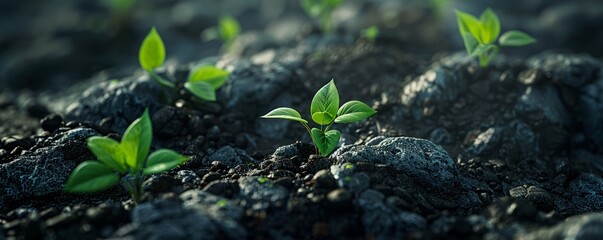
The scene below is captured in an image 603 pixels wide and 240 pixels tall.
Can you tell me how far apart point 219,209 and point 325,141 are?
1081mm

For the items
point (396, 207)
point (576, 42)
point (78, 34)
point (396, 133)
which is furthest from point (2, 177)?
point (576, 42)

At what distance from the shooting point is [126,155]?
12.3ft

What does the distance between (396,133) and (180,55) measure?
18.9 feet

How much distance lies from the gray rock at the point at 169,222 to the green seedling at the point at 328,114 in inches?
42.5

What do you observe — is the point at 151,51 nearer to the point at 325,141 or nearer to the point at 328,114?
the point at 328,114

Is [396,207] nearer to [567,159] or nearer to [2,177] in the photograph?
[567,159]

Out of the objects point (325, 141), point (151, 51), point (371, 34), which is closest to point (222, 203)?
point (325, 141)

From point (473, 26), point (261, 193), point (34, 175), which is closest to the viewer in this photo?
point (261, 193)

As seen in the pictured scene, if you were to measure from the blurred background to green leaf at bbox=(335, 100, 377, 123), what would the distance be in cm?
320

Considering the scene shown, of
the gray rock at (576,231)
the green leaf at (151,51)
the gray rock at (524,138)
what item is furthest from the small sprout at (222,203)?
the gray rock at (524,138)

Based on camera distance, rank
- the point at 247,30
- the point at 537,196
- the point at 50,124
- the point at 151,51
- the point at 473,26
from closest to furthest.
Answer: the point at 537,196
the point at 151,51
the point at 50,124
the point at 473,26
the point at 247,30

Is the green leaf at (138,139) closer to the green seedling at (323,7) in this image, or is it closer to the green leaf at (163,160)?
the green leaf at (163,160)

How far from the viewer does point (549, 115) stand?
18.5 ft

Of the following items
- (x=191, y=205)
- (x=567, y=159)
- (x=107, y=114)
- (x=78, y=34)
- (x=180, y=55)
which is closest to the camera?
(x=191, y=205)
